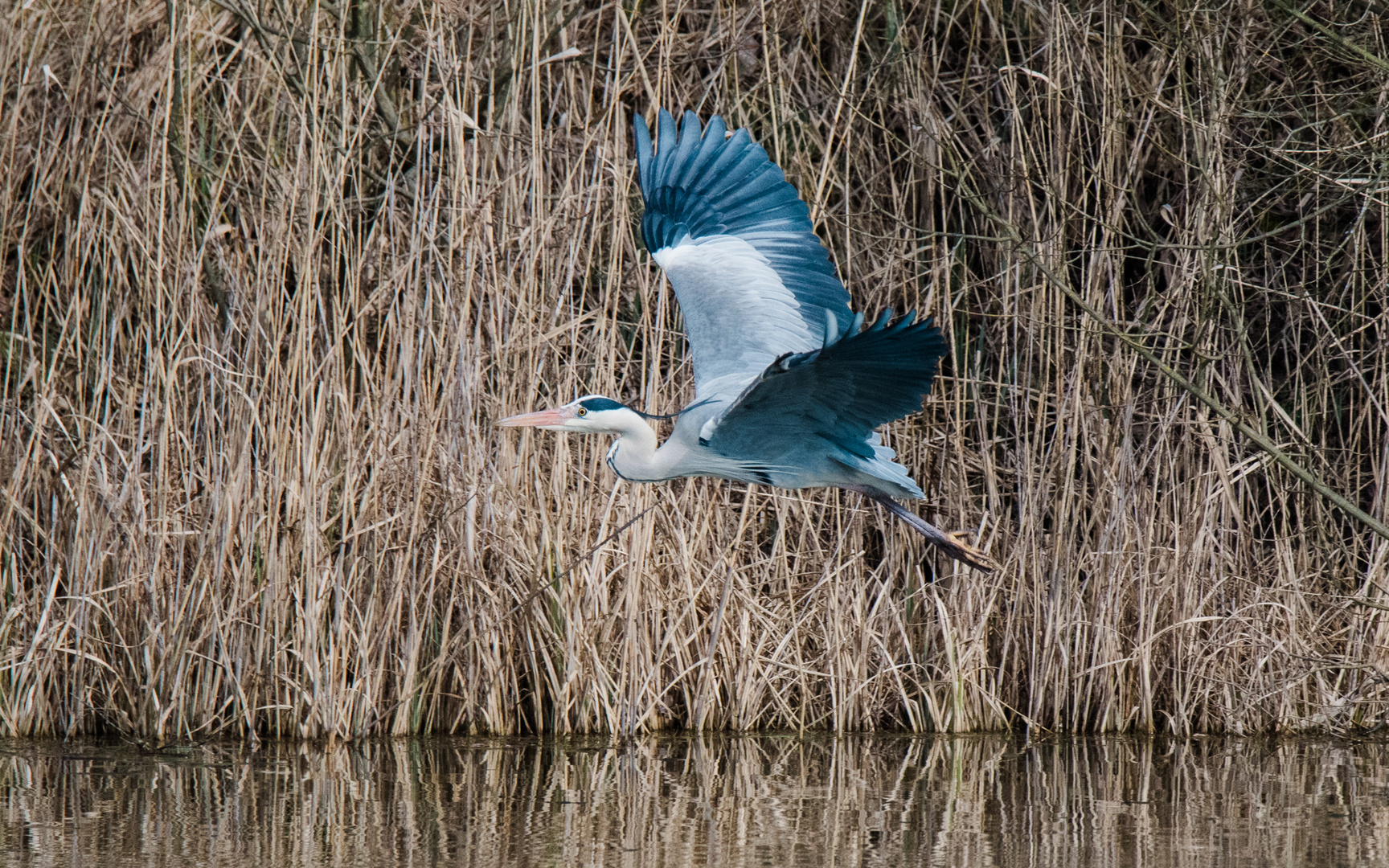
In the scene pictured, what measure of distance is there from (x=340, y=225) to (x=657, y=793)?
2028 mm

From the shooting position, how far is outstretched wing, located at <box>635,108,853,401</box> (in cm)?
457

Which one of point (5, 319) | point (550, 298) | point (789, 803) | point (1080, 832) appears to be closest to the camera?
point (1080, 832)

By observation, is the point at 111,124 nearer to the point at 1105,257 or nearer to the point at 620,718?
the point at 620,718

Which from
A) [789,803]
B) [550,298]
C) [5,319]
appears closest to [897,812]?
[789,803]

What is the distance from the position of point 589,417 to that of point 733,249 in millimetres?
855

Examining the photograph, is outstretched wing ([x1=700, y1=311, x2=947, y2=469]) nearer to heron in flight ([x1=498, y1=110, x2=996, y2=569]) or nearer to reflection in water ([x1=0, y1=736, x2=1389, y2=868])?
heron in flight ([x1=498, y1=110, x2=996, y2=569])

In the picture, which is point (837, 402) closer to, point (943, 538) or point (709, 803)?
point (943, 538)

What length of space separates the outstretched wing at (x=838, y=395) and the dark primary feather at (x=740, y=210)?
2.00 feet

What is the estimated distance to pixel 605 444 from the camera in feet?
16.5

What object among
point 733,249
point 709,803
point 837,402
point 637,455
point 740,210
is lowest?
point 709,803

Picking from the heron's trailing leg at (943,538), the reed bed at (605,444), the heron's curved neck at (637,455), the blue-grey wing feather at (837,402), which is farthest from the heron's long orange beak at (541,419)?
the heron's trailing leg at (943,538)

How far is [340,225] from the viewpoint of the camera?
4.72 meters

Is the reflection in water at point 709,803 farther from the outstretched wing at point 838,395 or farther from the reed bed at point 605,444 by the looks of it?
the outstretched wing at point 838,395

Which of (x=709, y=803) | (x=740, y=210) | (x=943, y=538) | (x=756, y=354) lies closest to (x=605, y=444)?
(x=756, y=354)
